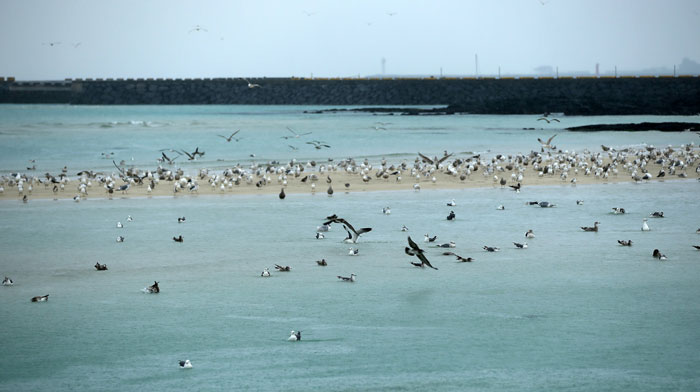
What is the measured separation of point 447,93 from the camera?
14950cm

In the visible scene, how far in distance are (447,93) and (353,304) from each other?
138754mm

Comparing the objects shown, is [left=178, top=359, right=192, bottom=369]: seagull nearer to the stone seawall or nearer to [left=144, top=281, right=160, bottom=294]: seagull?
[left=144, top=281, right=160, bottom=294]: seagull

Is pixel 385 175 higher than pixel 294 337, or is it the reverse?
pixel 385 175

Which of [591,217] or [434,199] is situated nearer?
[591,217]

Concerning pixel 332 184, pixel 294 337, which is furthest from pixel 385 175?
pixel 294 337

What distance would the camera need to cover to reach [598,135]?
202ft

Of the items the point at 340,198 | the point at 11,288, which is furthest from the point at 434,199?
the point at 11,288

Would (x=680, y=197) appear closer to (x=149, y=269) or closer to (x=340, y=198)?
(x=340, y=198)

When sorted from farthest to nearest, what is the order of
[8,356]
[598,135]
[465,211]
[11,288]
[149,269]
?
[598,135]
[465,211]
[149,269]
[11,288]
[8,356]

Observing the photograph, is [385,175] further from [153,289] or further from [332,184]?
[153,289]

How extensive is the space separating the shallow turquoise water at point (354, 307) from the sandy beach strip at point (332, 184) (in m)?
6.28

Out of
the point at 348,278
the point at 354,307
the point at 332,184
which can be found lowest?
the point at 354,307

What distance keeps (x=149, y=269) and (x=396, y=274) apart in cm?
447

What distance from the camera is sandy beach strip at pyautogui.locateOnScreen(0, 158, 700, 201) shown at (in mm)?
28188
